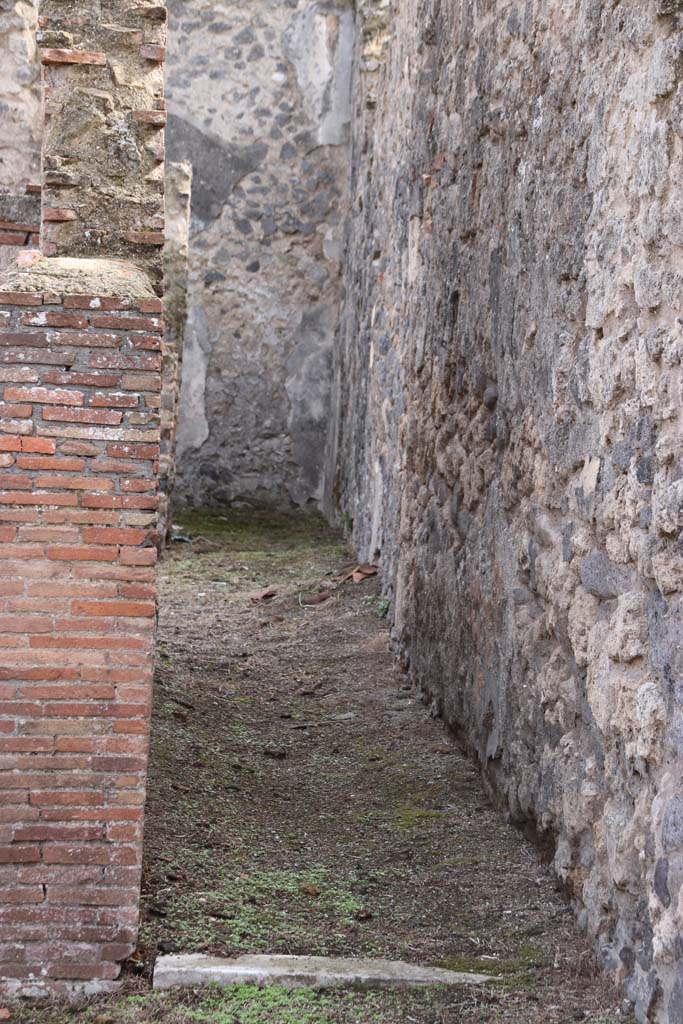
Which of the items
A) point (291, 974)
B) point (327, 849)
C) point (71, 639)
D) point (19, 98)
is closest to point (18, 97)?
point (19, 98)

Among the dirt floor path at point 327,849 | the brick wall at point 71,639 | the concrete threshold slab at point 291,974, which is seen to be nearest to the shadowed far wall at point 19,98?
the dirt floor path at point 327,849

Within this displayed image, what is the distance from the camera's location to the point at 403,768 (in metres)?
4.75

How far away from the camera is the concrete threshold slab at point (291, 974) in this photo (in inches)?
119

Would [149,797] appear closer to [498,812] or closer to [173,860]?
[173,860]

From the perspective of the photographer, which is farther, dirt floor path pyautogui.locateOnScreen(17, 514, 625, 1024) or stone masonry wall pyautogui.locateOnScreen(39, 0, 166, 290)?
stone masonry wall pyautogui.locateOnScreen(39, 0, 166, 290)

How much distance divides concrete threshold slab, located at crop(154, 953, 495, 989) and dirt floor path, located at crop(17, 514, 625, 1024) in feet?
0.13

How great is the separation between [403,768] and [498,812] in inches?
24.7

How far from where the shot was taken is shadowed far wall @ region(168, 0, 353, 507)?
436 inches

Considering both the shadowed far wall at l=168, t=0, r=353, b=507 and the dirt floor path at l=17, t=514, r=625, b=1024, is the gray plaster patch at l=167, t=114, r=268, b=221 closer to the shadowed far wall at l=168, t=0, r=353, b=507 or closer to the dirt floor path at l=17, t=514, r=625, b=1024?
the shadowed far wall at l=168, t=0, r=353, b=507

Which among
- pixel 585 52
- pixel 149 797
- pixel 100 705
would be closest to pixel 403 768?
pixel 149 797

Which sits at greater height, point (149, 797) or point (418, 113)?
point (418, 113)

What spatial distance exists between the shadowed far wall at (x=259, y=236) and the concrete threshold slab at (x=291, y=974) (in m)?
8.26

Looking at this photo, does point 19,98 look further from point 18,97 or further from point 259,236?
point 259,236

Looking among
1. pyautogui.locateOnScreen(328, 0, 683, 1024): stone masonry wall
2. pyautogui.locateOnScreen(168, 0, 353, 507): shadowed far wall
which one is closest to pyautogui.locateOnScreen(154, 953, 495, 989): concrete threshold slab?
pyautogui.locateOnScreen(328, 0, 683, 1024): stone masonry wall
